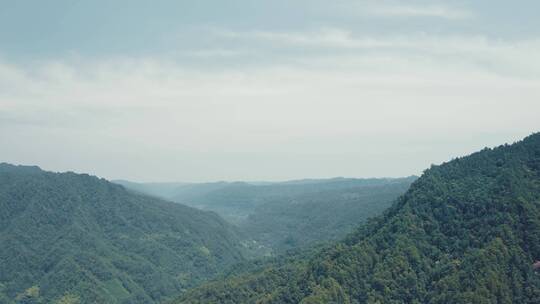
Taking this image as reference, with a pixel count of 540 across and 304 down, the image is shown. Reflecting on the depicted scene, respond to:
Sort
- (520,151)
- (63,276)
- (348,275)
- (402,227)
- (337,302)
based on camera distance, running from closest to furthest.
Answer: (337,302), (348,275), (402,227), (520,151), (63,276)

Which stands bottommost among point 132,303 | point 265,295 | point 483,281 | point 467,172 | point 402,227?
point 132,303

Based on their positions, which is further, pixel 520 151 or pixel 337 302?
pixel 520 151

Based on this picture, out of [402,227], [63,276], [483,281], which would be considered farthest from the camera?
[63,276]

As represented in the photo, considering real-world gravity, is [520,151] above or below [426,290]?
above

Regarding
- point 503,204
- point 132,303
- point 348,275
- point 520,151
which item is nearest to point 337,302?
point 348,275

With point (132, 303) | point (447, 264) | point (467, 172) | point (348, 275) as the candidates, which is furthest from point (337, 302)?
point (132, 303)

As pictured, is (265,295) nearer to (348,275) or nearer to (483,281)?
(348,275)
